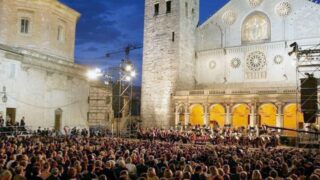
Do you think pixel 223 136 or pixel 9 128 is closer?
pixel 9 128

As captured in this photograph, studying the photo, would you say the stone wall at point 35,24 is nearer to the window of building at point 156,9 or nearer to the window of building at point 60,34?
the window of building at point 60,34

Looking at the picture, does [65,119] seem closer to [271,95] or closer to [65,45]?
[65,45]

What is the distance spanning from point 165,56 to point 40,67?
13.3 m

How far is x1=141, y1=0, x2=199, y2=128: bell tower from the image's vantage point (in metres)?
35.2

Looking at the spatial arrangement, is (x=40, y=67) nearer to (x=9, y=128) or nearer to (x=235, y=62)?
(x=9, y=128)

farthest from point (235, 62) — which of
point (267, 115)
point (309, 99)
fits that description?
point (309, 99)

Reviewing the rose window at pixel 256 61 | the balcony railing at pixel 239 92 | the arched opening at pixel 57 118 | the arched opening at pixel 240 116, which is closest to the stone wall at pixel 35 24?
the arched opening at pixel 57 118

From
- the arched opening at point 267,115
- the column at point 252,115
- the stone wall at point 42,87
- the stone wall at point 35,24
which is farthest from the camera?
the arched opening at point 267,115

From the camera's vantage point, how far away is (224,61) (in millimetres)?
35531

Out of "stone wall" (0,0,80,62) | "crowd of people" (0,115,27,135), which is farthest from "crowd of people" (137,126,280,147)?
"stone wall" (0,0,80,62)

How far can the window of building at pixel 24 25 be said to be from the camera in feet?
102

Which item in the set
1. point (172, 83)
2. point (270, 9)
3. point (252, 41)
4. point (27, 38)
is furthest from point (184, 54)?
point (27, 38)

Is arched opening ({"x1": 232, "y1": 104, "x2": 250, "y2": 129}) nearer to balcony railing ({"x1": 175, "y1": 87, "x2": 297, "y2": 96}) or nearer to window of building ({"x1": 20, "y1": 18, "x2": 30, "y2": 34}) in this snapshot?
balcony railing ({"x1": 175, "y1": 87, "x2": 297, "y2": 96})

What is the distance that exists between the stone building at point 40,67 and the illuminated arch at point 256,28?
17189mm
